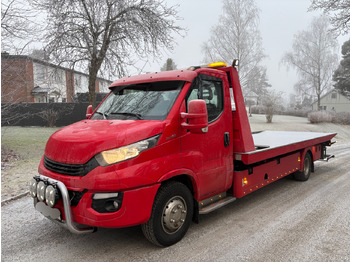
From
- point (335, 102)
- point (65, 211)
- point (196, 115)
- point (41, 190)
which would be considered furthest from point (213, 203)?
point (335, 102)

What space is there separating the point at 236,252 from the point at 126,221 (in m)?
1.45

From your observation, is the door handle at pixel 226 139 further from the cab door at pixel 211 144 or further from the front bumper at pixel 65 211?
the front bumper at pixel 65 211

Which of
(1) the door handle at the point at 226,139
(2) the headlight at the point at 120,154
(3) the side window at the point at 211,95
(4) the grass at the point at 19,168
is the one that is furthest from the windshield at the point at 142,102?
(4) the grass at the point at 19,168

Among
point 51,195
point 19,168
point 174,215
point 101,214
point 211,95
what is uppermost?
point 211,95

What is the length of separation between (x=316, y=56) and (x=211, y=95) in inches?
1463

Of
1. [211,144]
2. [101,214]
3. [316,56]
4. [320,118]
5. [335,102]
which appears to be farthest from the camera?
[335,102]

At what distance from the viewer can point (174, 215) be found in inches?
139

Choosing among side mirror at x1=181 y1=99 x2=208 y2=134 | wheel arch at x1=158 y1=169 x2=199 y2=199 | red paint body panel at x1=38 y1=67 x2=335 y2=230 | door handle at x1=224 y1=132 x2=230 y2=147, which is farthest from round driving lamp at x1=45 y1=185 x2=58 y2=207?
door handle at x1=224 y1=132 x2=230 y2=147

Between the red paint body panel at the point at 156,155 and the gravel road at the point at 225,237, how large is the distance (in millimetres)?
525

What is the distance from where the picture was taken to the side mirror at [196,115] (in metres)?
3.32

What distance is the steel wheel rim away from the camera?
3465 mm

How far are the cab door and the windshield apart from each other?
0.28 m

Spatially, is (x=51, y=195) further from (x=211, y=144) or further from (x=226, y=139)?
(x=226, y=139)

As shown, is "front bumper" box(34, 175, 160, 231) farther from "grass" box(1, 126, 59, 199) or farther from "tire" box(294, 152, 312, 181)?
"tire" box(294, 152, 312, 181)
